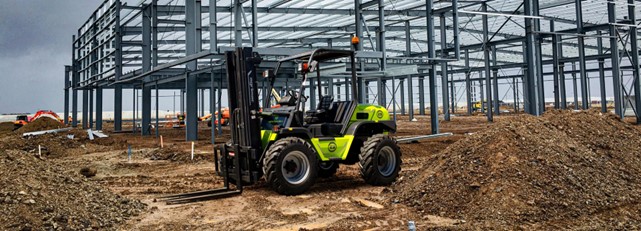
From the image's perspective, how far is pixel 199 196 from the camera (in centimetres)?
706

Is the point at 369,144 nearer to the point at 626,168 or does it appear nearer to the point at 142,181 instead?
the point at 626,168

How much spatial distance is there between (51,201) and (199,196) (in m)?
2.08

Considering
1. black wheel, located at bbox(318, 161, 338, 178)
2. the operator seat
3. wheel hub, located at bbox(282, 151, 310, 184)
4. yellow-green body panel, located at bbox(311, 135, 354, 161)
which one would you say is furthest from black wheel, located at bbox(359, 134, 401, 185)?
wheel hub, located at bbox(282, 151, 310, 184)

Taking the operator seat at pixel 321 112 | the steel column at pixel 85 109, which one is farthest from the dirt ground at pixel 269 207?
the steel column at pixel 85 109

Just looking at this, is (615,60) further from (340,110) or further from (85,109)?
(85,109)

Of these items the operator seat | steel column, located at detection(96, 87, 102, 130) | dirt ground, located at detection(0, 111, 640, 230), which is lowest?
dirt ground, located at detection(0, 111, 640, 230)

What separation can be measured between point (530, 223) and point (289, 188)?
11.5 ft

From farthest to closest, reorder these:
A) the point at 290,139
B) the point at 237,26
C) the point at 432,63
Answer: the point at 432,63
the point at 237,26
the point at 290,139

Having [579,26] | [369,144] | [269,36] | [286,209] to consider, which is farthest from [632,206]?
[269,36]

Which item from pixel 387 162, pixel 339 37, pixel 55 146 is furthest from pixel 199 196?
pixel 339 37

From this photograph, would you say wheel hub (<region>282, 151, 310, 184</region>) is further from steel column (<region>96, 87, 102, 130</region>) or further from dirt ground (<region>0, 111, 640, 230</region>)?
steel column (<region>96, 87, 102, 130</region>)

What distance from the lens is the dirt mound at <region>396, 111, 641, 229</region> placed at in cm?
545

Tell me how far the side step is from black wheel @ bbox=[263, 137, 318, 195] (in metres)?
0.82

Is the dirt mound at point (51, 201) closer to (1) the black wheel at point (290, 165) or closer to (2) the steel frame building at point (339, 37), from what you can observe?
(1) the black wheel at point (290, 165)
